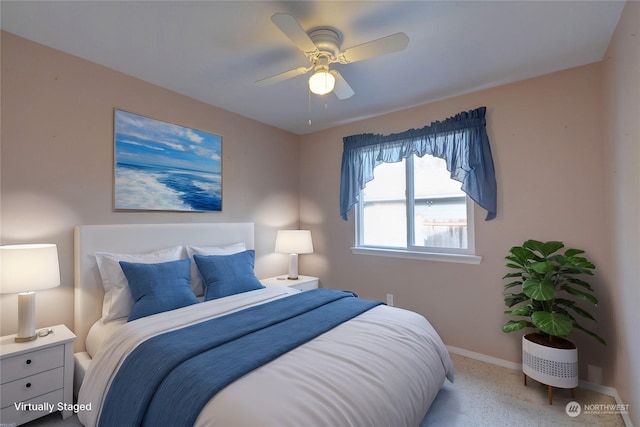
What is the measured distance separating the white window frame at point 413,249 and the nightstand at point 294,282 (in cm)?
64

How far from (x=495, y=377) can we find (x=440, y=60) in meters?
2.64

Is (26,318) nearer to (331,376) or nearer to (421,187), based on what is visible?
(331,376)

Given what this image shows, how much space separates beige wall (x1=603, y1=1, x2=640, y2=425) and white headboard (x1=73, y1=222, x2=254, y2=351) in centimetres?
330

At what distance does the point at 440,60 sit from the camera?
2348 millimetres

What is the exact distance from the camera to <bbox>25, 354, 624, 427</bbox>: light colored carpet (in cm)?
194

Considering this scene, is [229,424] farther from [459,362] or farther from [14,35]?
[14,35]

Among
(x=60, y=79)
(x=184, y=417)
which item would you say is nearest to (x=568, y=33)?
(x=184, y=417)

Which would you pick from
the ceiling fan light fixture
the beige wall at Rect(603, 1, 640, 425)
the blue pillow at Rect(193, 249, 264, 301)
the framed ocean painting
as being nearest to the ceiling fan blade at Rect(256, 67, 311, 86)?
the ceiling fan light fixture

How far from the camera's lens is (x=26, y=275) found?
71.7 inches

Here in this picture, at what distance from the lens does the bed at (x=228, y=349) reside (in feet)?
4.14

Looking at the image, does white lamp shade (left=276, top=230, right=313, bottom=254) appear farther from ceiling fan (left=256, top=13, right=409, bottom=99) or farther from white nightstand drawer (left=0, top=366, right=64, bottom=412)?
white nightstand drawer (left=0, top=366, right=64, bottom=412)

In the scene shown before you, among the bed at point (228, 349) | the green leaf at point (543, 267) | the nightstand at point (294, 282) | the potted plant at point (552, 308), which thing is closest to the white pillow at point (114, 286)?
the bed at point (228, 349)

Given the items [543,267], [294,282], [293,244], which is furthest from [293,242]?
[543,267]

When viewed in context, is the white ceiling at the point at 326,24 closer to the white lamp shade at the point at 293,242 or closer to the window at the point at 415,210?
the window at the point at 415,210
